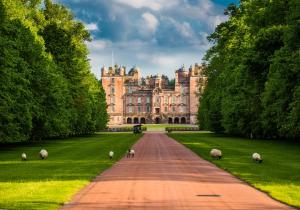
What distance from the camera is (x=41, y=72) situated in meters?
52.1

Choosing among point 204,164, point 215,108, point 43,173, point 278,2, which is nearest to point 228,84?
point 215,108

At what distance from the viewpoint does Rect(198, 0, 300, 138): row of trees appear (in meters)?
43.2

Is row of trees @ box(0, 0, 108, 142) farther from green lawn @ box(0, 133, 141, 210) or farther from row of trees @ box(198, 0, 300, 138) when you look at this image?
row of trees @ box(198, 0, 300, 138)

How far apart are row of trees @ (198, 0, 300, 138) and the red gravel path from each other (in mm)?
17302

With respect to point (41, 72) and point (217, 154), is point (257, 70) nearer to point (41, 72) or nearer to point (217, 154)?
point (41, 72)

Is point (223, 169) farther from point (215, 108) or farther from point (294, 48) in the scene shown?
point (215, 108)

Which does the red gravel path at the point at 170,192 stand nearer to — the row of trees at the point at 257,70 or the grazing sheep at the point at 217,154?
the grazing sheep at the point at 217,154

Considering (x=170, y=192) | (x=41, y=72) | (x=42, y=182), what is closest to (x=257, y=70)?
(x=41, y=72)

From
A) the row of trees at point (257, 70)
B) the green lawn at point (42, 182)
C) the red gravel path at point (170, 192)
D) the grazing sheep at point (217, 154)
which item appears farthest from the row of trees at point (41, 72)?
the red gravel path at point (170, 192)

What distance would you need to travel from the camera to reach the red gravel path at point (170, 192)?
15.3 m

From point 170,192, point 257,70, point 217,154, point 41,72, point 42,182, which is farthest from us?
point 257,70

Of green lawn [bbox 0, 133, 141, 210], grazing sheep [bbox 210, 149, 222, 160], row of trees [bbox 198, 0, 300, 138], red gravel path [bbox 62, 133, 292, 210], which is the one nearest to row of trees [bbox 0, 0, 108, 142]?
green lawn [bbox 0, 133, 141, 210]

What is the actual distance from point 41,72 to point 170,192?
36161 millimetres

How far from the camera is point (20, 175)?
2406 centimetres
